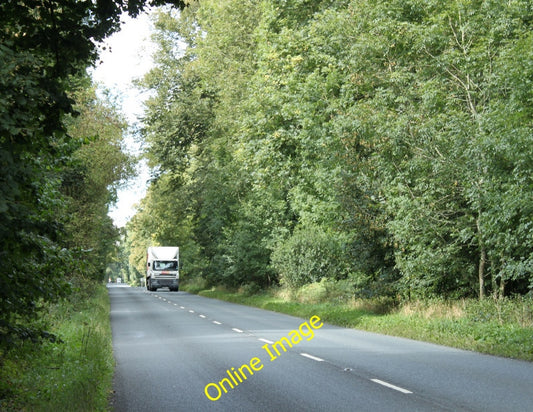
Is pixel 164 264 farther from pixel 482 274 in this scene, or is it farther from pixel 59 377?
pixel 59 377

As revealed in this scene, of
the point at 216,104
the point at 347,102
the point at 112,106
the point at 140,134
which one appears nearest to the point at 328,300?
the point at 347,102

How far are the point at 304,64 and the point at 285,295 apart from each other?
38.0 feet

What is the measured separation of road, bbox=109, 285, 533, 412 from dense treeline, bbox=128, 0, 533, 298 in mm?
4051

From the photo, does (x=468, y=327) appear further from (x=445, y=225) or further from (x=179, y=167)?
(x=179, y=167)

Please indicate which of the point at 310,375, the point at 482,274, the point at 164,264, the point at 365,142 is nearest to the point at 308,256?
the point at 365,142

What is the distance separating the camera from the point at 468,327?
15852 millimetres

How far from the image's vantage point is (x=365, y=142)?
22688 mm

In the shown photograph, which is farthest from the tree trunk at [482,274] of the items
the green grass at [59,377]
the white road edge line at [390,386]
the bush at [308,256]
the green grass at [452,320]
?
the green grass at [59,377]

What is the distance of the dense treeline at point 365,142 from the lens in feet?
54.3

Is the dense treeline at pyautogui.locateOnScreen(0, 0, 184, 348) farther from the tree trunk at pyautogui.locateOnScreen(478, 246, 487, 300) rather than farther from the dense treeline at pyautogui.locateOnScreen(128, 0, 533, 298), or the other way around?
the tree trunk at pyautogui.locateOnScreen(478, 246, 487, 300)

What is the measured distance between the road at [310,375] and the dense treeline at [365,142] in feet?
13.3

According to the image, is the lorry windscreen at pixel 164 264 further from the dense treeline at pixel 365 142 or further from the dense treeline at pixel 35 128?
the dense treeline at pixel 35 128

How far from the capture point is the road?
848 centimetres

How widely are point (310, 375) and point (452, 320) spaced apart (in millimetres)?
7649
